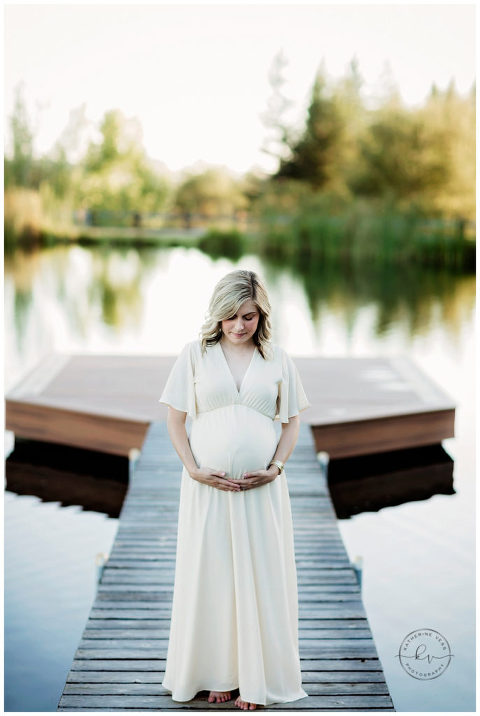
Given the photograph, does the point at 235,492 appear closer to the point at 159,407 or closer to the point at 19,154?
the point at 159,407

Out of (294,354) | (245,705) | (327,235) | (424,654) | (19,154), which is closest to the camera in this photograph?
(245,705)

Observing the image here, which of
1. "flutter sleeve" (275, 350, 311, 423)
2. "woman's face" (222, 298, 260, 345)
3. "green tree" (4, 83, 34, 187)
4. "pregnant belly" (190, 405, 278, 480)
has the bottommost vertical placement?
"pregnant belly" (190, 405, 278, 480)

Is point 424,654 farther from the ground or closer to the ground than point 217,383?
closer to the ground

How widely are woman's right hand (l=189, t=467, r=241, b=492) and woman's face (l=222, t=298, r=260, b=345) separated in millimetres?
406

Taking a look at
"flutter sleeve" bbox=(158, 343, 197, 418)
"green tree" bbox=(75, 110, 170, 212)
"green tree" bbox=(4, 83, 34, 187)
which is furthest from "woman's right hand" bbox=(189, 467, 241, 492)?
"green tree" bbox=(75, 110, 170, 212)

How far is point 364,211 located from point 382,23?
13832 millimetres

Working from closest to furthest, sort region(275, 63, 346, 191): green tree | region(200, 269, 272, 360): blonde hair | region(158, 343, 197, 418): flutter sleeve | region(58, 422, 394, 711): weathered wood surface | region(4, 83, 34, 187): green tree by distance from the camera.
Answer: region(200, 269, 272, 360): blonde hair < region(158, 343, 197, 418): flutter sleeve < region(58, 422, 394, 711): weathered wood surface < region(4, 83, 34, 187): green tree < region(275, 63, 346, 191): green tree

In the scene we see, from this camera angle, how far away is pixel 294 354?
38.4 ft

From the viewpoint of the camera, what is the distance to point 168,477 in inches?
213

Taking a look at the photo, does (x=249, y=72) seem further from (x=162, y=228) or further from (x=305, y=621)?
(x=305, y=621)

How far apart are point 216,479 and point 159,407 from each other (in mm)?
4480

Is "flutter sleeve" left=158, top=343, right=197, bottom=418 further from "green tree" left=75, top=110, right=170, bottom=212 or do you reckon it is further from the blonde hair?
"green tree" left=75, top=110, right=170, bottom=212

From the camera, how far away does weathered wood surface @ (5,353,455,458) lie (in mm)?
6602

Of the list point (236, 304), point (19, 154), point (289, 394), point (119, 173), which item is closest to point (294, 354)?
point (289, 394)
